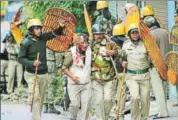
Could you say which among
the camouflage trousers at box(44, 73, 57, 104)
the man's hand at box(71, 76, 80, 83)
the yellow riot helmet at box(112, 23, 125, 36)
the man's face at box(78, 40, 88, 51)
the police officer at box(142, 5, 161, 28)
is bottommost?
the camouflage trousers at box(44, 73, 57, 104)

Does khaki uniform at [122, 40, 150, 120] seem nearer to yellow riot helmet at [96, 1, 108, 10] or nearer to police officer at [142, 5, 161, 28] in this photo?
police officer at [142, 5, 161, 28]

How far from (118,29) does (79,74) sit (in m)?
0.44

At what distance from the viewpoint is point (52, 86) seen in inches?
159

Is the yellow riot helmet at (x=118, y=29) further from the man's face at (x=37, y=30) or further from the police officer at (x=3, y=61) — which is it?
the police officer at (x=3, y=61)

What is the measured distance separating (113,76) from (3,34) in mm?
914

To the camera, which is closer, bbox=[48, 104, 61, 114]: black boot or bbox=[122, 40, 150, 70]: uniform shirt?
bbox=[122, 40, 150, 70]: uniform shirt

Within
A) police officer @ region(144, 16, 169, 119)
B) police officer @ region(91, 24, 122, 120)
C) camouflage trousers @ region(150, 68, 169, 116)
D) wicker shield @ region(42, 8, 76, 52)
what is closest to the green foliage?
wicker shield @ region(42, 8, 76, 52)

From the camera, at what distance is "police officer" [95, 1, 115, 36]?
3944mm

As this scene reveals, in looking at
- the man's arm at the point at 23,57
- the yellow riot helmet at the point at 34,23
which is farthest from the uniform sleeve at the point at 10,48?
the yellow riot helmet at the point at 34,23

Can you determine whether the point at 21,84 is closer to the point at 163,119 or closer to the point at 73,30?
the point at 73,30

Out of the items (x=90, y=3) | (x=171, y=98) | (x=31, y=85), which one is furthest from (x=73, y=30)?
(x=171, y=98)

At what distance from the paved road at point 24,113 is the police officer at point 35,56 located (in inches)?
3.2

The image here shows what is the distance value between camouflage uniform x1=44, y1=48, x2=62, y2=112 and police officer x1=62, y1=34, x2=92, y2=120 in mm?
76

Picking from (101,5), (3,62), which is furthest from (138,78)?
(3,62)
